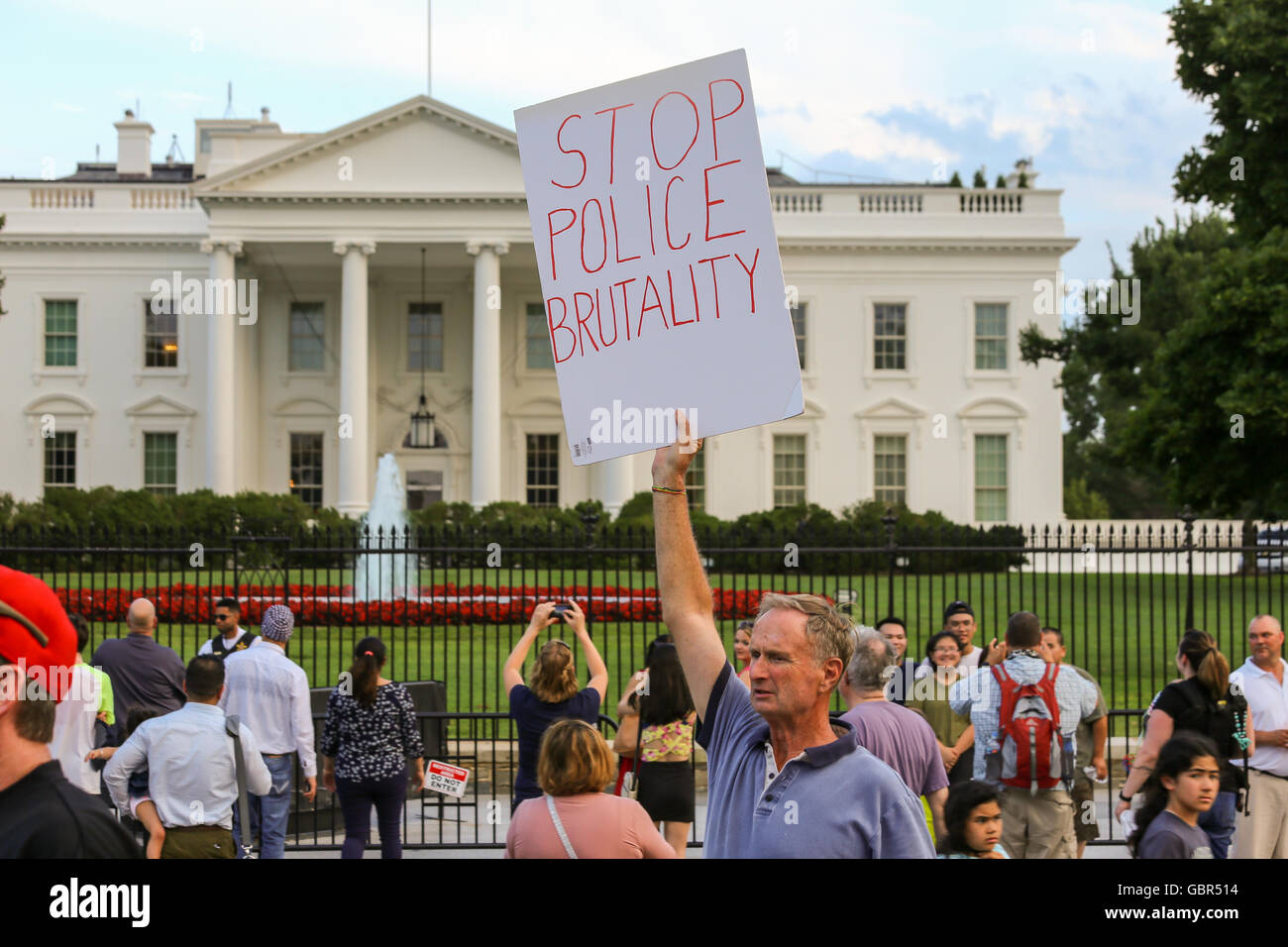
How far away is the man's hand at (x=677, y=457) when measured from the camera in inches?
135

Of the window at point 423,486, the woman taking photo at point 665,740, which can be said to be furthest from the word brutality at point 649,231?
the window at point 423,486

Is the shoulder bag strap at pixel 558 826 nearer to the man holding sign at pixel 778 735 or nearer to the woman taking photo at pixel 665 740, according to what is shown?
the man holding sign at pixel 778 735

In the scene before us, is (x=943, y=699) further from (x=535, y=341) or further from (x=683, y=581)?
(x=535, y=341)

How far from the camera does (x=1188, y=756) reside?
418 centimetres

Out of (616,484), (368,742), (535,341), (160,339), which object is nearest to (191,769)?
(368,742)

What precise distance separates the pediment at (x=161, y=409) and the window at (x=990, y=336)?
81.3ft

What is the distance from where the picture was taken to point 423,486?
4231cm

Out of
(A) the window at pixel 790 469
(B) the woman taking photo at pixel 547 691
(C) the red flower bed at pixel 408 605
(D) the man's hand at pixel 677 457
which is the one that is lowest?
(C) the red flower bed at pixel 408 605

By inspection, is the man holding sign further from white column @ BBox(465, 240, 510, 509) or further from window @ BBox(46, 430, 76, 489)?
window @ BBox(46, 430, 76, 489)

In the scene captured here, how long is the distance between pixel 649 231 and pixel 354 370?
36127mm

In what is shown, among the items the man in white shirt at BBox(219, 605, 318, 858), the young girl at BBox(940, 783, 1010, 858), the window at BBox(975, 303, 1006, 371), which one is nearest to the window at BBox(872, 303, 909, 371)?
the window at BBox(975, 303, 1006, 371)

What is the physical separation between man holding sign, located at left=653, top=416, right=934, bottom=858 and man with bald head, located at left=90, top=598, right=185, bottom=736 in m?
6.54
